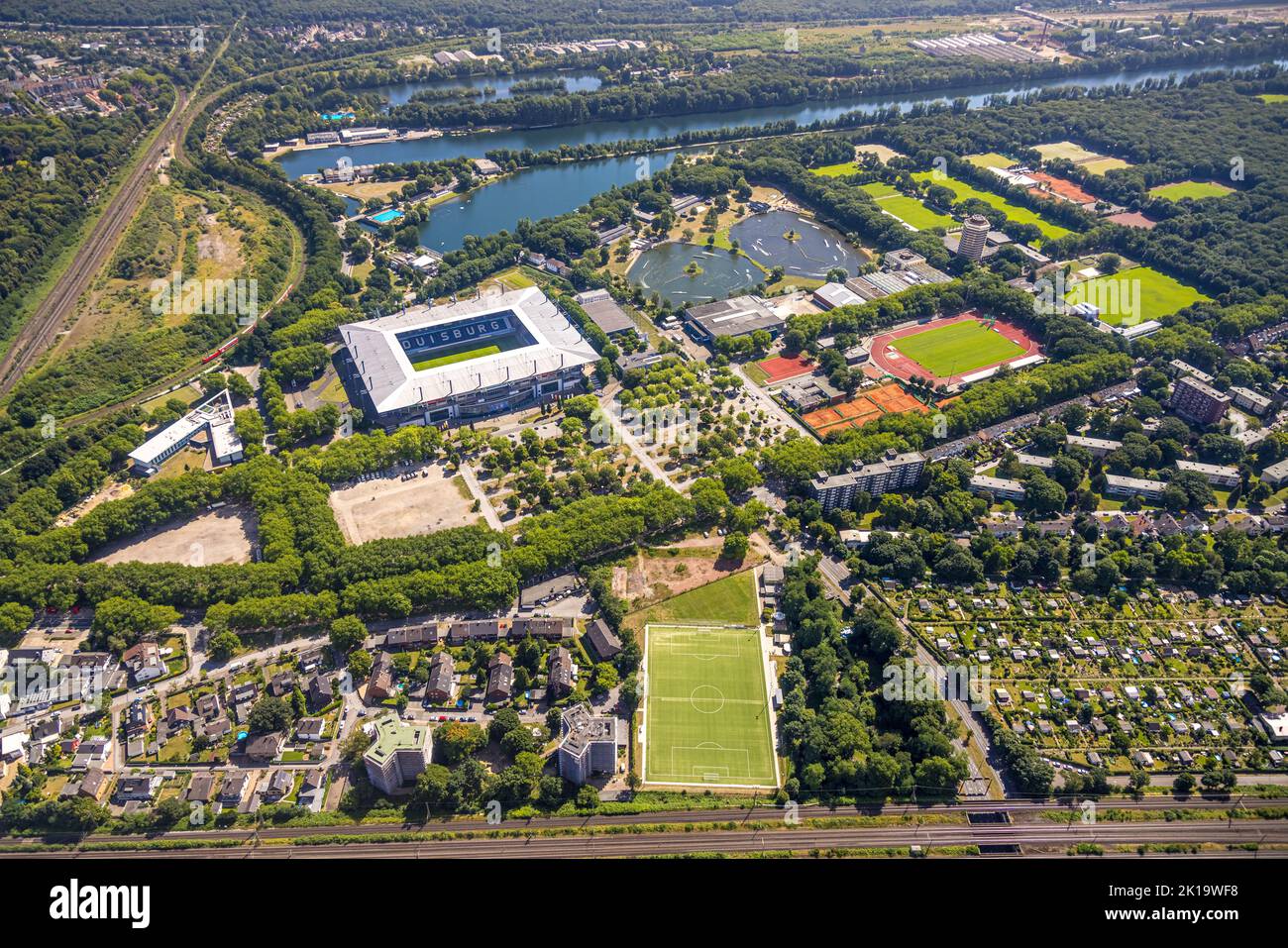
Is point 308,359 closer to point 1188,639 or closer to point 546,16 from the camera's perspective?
point 1188,639

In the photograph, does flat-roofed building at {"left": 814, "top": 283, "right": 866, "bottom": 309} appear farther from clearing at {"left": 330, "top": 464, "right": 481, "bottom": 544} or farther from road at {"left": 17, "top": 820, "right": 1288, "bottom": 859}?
road at {"left": 17, "top": 820, "right": 1288, "bottom": 859}

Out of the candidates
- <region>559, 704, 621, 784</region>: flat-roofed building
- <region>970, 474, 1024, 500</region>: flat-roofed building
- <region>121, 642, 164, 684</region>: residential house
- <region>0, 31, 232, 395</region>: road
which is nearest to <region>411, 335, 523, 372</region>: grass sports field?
<region>121, 642, 164, 684</region>: residential house

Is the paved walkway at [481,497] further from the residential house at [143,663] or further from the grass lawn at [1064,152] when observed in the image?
the grass lawn at [1064,152]

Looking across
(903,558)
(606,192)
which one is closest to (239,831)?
(903,558)

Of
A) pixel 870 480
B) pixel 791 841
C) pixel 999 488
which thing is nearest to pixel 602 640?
pixel 791 841

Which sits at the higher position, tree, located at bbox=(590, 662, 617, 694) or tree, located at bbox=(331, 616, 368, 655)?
tree, located at bbox=(331, 616, 368, 655)

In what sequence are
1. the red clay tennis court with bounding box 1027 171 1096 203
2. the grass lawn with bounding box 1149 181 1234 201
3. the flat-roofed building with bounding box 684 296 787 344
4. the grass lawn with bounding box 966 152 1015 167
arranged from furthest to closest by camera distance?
the grass lawn with bounding box 966 152 1015 167 < the red clay tennis court with bounding box 1027 171 1096 203 < the grass lawn with bounding box 1149 181 1234 201 < the flat-roofed building with bounding box 684 296 787 344

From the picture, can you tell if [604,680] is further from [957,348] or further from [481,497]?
[957,348]
